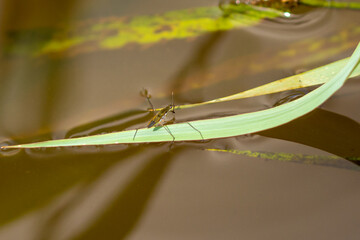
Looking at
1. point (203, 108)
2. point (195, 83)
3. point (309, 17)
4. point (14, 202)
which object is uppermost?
point (309, 17)

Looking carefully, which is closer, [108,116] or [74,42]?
[108,116]

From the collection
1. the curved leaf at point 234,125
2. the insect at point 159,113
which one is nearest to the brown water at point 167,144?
the insect at point 159,113

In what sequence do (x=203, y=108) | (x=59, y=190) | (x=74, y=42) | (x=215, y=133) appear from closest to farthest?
(x=215, y=133) → (x=59, y=190) → (x=203, y=108) → (x=74, y=42)

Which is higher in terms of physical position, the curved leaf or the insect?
the insect

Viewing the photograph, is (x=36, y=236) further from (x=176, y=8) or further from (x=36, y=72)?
(x=176, y=8)

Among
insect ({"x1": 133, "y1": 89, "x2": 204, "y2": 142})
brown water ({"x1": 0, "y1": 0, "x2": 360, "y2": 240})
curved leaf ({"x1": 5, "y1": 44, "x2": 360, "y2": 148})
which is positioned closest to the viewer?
curved leaf ({"x1": 5, "y1": 44, "x2": 360, "y2": 148})

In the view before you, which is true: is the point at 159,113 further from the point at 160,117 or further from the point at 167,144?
the point at 167,144

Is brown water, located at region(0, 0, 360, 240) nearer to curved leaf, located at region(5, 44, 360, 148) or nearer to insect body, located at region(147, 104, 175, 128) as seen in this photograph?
insect body, located at region(147, 104, 175, 128)

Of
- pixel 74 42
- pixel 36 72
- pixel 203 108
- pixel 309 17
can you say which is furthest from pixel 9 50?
pixel 309 17

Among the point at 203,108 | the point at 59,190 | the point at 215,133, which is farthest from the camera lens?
the point at 203,108

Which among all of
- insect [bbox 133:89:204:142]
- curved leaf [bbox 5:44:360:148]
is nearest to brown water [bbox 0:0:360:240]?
insect [bbox 133:89:204:142]
